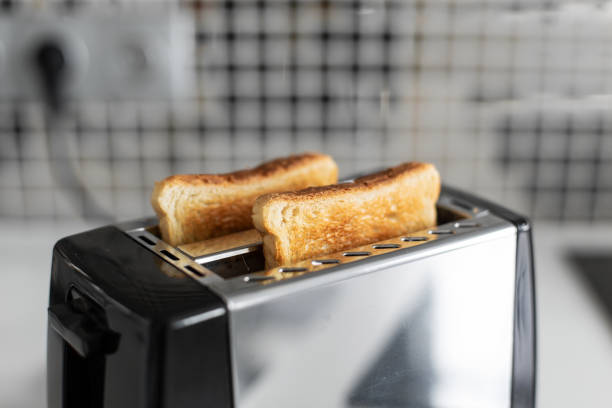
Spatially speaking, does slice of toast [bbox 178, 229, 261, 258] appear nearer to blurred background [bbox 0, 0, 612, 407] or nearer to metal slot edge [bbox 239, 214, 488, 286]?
metal slot edge [bbox 239, 214, 488, 286]

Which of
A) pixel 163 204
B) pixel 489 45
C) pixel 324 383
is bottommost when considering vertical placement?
pixel 324 383

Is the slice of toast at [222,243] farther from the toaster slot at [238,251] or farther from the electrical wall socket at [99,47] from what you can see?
the electrical wall socket at [99,47]

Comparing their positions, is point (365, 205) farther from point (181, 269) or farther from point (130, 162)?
point (130, 162)

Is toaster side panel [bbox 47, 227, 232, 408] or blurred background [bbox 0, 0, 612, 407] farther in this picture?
blurred background [bbox 0, 0, 612, 407]

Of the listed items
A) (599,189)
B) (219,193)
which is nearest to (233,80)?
(219,193)

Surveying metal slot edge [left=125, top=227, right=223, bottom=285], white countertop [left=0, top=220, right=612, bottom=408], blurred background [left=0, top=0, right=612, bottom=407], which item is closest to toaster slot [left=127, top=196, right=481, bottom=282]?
metal slot edge [left=125, top=227, right=223, bottom=285]

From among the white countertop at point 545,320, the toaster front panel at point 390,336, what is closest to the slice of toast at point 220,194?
the toaster front panel at point 390,336
